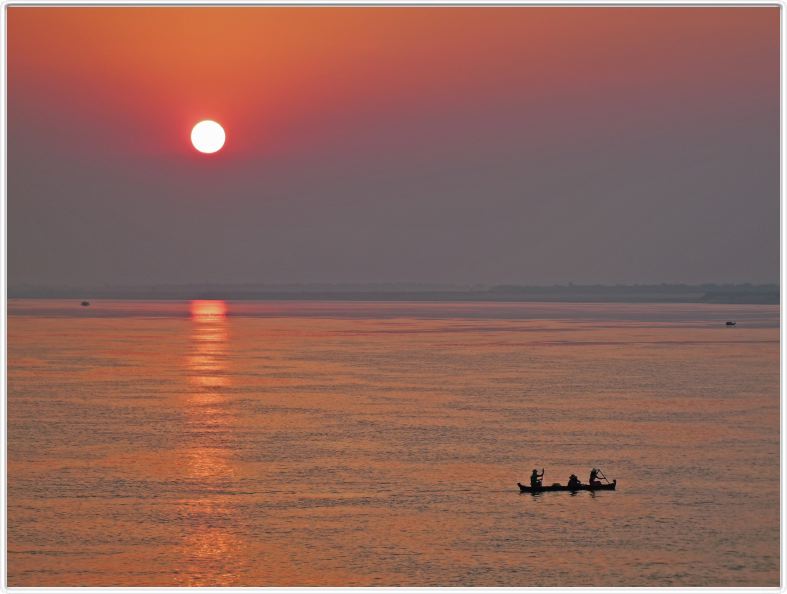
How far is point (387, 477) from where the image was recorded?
48.8 meters

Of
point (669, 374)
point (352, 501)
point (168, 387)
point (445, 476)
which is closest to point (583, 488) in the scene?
point (445, 476)

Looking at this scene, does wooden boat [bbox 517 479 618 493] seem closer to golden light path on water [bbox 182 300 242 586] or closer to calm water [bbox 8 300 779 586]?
calm water [bbox 8 300 779 586]

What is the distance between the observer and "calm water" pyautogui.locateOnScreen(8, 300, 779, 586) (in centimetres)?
3691

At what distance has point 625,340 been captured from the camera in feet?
511

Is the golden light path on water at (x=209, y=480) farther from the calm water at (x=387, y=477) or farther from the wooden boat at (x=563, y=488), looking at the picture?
the wooden boat at (x=563, y=488)

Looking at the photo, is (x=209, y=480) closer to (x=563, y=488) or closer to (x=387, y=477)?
(x=387, y=477)

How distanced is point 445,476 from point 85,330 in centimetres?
14715

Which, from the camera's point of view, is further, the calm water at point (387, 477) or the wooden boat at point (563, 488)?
the wooden boat at point (563, 488)

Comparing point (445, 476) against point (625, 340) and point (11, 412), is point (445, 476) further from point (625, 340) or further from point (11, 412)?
point (625, 340)

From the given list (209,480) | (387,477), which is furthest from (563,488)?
(209,480)

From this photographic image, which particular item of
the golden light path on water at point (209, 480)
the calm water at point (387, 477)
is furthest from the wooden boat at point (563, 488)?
the golden light path on water at point (209, 480)

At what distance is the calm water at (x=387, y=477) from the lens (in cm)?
3691

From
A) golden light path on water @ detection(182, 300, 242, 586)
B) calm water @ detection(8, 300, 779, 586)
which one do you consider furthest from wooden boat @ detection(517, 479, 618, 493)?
golden light path on water @ detection(182, 300, 242, 586)

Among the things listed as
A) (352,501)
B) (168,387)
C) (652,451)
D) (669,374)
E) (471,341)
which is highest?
(471,341)
